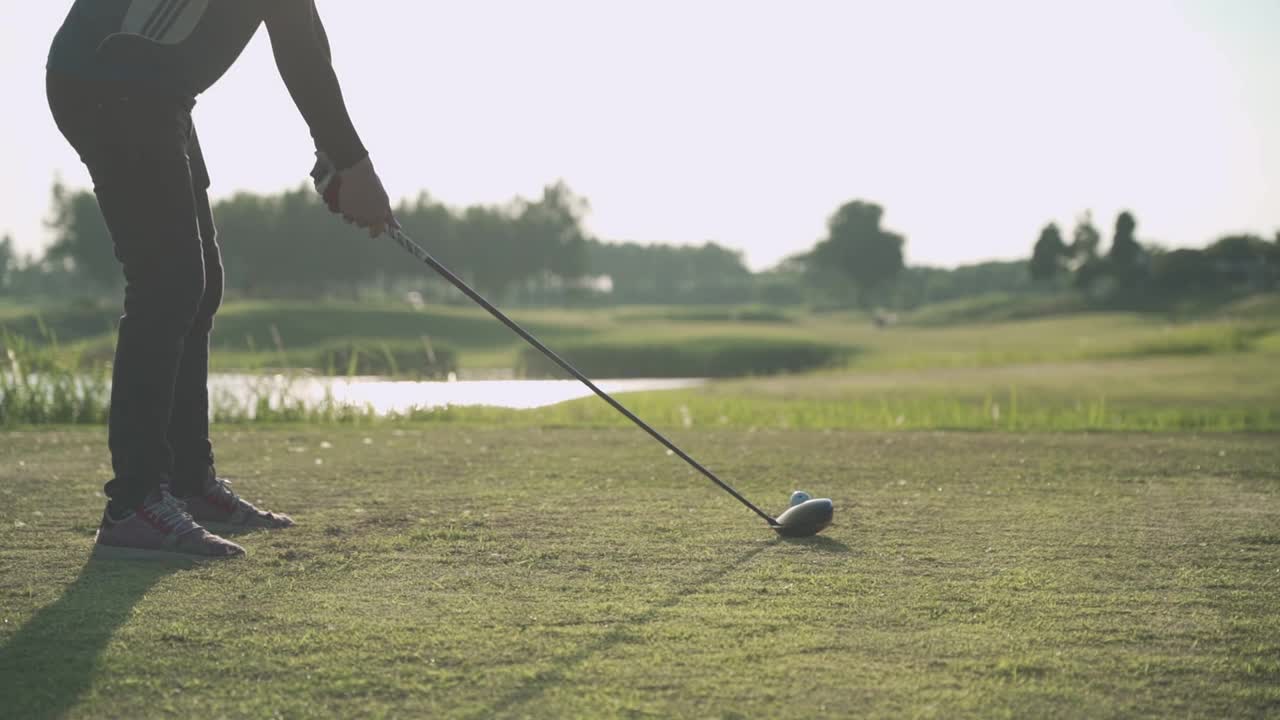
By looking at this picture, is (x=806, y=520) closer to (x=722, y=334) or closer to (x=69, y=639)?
(x=69, y=639)

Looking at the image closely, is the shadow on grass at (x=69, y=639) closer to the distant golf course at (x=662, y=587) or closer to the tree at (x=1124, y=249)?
the distant golf course at (x=662, y=587)

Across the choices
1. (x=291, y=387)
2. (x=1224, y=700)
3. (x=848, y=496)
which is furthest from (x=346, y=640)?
(x=291, y=387)

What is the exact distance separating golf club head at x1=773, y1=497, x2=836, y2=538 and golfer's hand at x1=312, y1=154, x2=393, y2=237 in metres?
1.63

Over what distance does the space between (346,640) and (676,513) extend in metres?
1.77

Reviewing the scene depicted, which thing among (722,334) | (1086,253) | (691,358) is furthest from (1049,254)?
(691,358)

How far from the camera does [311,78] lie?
3189mm

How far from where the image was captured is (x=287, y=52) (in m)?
3.17

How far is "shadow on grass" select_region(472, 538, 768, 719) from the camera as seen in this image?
184 centimetres

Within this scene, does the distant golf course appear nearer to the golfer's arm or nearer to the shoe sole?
the shoe sole

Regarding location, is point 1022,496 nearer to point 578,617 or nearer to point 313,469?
point 578,617

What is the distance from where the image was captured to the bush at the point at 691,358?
121 feet

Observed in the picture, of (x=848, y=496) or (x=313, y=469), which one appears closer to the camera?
(x=848, y=496)

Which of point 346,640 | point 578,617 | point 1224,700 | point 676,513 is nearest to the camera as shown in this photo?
point 1224,700

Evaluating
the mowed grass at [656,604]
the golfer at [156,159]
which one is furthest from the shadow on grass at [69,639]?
the golfer at [156,159]
